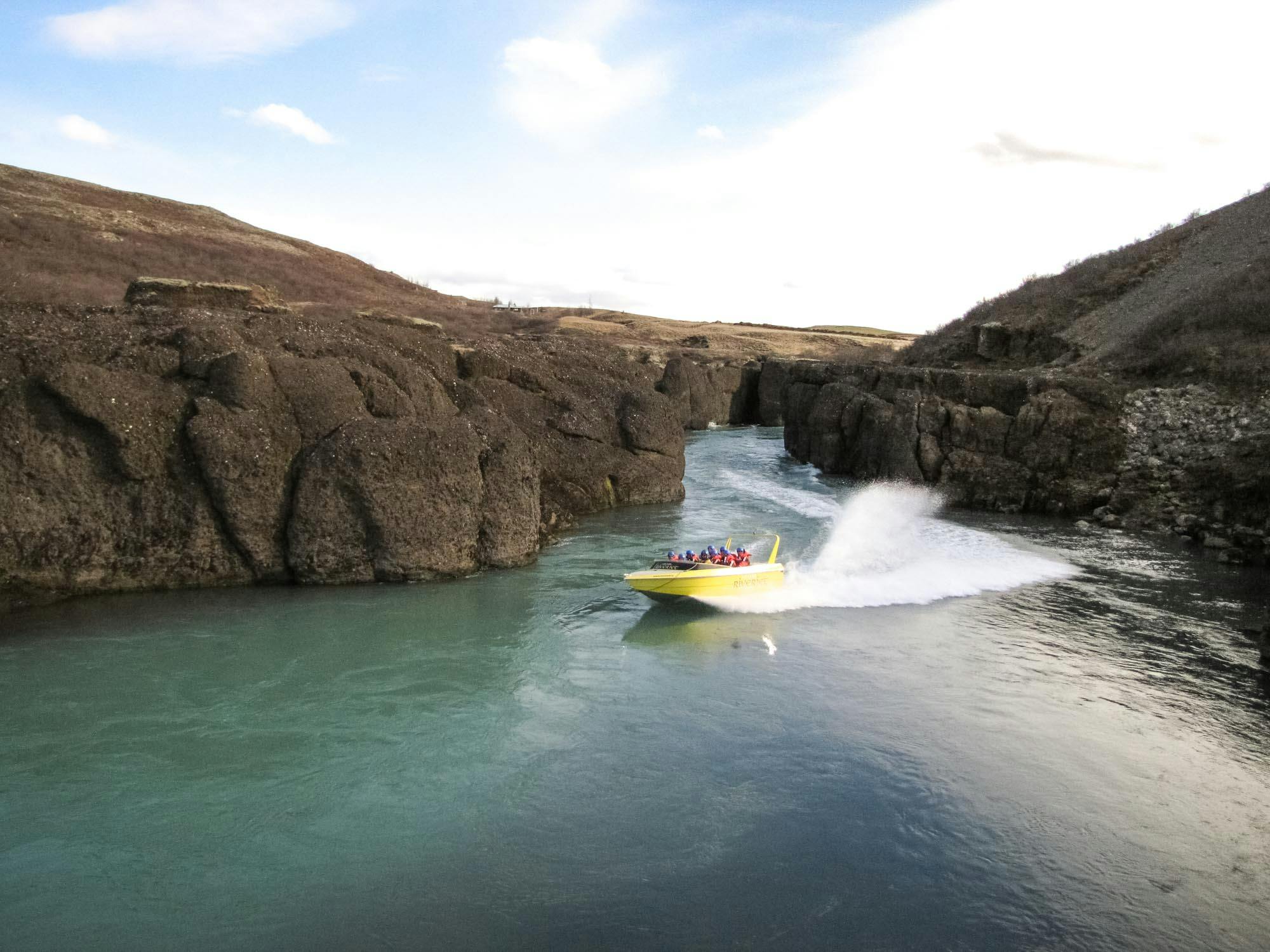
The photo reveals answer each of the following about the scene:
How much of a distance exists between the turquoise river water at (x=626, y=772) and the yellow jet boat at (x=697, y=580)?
0.51 meters

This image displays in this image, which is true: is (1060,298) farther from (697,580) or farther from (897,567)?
(697,580)

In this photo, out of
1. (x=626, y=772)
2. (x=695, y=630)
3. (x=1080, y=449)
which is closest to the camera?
(x=626, y=772)

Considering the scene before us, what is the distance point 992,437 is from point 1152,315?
16929 millimetres

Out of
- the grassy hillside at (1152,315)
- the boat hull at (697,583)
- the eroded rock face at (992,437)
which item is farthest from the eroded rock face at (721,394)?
the boat hull at (697,583)

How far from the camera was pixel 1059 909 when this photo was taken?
994 centimetres

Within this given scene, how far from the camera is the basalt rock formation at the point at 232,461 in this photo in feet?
62.1

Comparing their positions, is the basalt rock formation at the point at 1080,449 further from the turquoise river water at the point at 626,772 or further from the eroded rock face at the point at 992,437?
the turquoise river water at the point at 626,772

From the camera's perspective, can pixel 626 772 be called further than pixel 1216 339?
No

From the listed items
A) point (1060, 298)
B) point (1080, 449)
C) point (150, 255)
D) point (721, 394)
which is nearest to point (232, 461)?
point (1080, 449)

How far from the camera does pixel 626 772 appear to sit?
12.8m

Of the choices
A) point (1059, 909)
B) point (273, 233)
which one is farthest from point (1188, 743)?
point (273, 233)

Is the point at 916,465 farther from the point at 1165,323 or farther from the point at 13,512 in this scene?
the point at 13,512

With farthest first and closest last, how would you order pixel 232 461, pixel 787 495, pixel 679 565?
pixel 787 495
pixel 679 565
pixel 232 461

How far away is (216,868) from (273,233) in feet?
272
